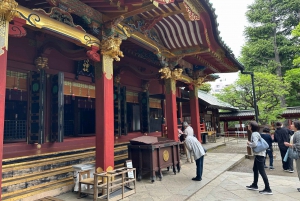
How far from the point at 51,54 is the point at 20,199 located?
4104mm

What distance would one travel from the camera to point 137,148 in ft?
17.5

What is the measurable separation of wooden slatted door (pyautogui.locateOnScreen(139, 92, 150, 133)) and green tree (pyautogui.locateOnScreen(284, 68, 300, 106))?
17.8m

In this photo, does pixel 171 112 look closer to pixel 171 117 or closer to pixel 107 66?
pixel 171 117

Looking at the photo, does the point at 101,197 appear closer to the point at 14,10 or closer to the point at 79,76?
the point at 14,10

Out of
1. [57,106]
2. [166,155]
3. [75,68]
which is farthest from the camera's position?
[75,68]

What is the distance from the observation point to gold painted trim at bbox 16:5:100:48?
3177 mm

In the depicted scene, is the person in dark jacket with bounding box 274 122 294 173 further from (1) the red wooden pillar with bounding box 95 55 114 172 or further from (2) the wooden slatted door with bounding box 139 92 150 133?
(1) the red wooden pillar with bounding box 95 55 114 172

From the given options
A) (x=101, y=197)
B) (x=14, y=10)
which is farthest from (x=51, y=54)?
(x=101, y=197)

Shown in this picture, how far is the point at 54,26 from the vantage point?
3.61 m

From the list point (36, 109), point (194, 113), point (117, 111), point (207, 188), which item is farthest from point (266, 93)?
point (36, 109)

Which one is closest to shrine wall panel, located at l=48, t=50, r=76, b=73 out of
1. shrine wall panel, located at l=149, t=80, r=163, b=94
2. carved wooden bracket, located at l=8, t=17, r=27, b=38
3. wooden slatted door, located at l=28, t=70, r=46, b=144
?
wooden slatted door, located at l=28, t=70, r=46, b=144

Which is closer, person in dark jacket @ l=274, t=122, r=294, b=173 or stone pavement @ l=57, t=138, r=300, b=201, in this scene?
stone pavement @ l=57, t=138, r=300, b=201

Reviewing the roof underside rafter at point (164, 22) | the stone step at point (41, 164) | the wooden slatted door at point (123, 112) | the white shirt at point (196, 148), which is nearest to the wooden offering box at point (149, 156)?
the white shirt at point (196, 148)

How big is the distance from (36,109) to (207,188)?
15.6ft
